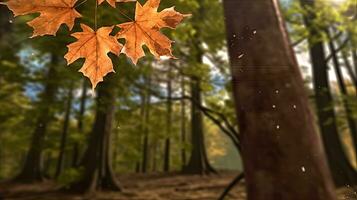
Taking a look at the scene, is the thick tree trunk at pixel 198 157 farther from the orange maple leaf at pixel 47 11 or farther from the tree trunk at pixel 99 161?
the orange maple leaf at pixel 47 11

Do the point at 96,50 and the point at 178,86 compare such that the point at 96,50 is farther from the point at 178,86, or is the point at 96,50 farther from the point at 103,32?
the point at 178,86

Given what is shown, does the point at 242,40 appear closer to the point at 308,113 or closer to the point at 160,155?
the point at 308,113

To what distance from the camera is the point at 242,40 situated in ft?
6.95

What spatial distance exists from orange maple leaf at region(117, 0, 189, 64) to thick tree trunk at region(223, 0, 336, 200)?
92 centimetres

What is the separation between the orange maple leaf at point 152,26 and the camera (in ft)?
3.64

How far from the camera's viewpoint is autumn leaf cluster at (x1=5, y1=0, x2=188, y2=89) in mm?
1093

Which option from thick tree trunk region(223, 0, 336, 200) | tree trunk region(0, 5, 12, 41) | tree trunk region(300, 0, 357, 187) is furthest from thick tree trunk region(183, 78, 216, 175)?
thick tree trunk region(223, 0, 336, 200)

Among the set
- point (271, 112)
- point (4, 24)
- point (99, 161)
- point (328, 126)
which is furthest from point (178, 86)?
point (271, 112)

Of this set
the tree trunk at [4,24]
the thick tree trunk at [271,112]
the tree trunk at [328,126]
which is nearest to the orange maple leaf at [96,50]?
the thick tree trunk at [271,112]

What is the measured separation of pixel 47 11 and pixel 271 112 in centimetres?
126

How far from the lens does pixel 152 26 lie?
3.74 ft

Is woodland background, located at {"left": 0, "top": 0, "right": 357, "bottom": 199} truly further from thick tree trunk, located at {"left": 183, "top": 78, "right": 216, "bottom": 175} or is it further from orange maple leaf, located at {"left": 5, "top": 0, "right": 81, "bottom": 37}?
orange maple leaf, located at {"left": 5, "top": 0, "right": 81, "bottom": 37}

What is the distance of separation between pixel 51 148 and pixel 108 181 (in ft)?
8.01

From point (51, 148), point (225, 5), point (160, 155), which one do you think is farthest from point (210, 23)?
point (160, 155)
